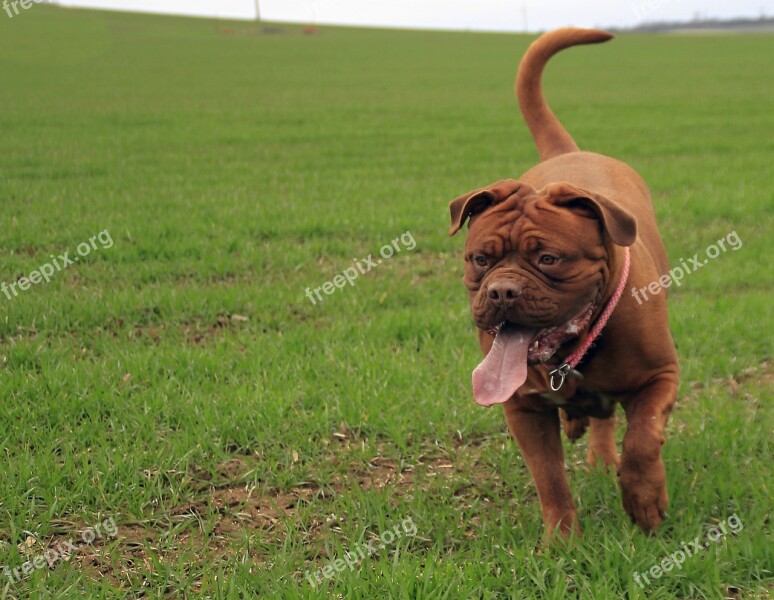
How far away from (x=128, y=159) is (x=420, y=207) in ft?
21.6

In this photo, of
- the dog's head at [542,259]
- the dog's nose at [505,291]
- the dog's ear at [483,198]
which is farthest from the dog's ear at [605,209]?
the dog's nose at [505,291]

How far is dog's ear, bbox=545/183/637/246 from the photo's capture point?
3184 millimetres

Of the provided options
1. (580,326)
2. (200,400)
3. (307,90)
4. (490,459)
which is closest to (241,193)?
(200,400)

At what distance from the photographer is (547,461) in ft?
11.6

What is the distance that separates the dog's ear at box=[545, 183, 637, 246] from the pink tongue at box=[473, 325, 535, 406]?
469mm

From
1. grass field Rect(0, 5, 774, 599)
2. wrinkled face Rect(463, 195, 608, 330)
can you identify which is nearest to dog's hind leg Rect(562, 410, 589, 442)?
grass field Rect(0, 5, 774, 599)

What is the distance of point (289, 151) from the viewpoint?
15602 mm

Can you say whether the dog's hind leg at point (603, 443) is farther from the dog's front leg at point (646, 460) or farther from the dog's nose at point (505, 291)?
the dog's nose at point (505, 291)

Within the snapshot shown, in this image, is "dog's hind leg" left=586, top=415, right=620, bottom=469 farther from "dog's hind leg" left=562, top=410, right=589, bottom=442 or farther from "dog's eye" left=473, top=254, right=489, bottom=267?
"dog's eye" left=473, top=254, right=489, bottom=267

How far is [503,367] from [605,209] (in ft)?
2.23

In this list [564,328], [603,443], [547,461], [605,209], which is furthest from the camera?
[603,443]

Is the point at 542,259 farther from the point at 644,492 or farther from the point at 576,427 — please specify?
the point at 576,427

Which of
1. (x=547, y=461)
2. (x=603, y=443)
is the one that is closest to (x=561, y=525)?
(x=547, y=461)

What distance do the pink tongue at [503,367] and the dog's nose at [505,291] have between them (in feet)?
0.74
